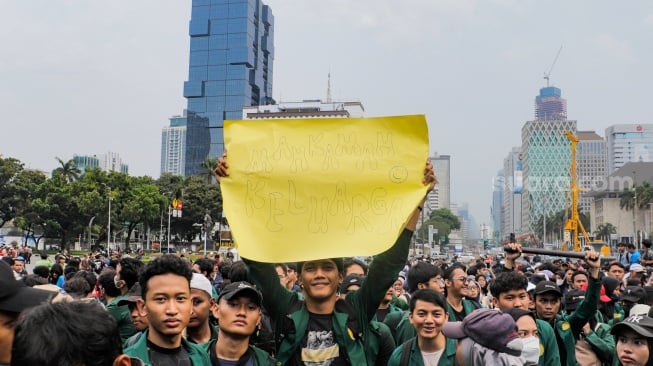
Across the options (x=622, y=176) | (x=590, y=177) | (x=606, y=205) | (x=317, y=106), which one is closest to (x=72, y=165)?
(x=317, y=106)

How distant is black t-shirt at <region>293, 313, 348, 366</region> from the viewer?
3.61 meters

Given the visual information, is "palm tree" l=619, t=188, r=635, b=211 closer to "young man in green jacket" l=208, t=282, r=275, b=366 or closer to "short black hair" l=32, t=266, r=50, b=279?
"short black hair" l=32, t=266, r=50, b=279

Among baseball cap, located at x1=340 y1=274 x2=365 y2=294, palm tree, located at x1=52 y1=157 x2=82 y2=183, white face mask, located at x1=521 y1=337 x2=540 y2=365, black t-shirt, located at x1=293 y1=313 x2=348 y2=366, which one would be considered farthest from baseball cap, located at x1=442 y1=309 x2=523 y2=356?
palm tree, located at x1=52 y1=157 x2=82 y2=183

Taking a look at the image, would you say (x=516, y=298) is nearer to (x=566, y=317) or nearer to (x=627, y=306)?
(x=566, y=317)

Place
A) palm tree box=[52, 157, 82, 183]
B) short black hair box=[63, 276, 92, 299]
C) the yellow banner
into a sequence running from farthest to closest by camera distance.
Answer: palm tree box=[52, 157, 82, 183]
short black hair box=[63, 276, 92, 299]
the yellow banner

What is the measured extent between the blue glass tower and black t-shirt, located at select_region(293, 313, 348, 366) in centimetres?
15798

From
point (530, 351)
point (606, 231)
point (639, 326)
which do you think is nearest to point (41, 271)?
point (530, 351)

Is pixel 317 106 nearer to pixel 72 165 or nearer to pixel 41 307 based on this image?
pixel 72 165

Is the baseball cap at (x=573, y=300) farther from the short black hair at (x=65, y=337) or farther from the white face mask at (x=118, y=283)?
the short black hair at (x=65, y=337)

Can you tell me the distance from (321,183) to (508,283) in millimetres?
2202

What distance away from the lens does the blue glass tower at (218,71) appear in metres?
161

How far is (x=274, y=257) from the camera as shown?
3719mm

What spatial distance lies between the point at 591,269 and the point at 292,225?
9.40 feet

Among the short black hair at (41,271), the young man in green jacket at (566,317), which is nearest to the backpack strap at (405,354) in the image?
the young man in green jacket at (566,317)
